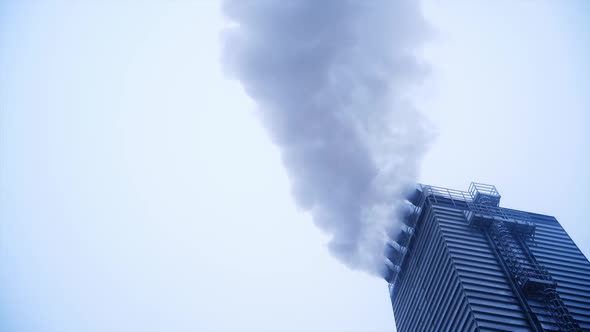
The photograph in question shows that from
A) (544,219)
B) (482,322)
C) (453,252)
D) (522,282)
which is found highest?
(544,219)

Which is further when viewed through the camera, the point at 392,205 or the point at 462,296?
the point at 392,205

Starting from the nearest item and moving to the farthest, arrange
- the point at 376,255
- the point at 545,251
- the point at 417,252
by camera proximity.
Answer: the point at 545,251 < the point at 417,252 < the point at 376,255

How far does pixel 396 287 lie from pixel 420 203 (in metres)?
9.70

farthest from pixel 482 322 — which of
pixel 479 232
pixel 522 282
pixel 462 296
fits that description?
pixel 479 232

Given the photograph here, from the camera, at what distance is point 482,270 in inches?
1120

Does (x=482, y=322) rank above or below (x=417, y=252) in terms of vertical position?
below

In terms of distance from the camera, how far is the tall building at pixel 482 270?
25719 mm

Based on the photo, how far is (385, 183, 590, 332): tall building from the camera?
2572cm

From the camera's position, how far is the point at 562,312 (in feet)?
85.3

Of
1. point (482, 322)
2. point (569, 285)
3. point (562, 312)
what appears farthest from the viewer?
point (569, 285)

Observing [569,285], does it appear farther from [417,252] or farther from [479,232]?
[417,252]

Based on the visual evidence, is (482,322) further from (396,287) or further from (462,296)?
(396,287)

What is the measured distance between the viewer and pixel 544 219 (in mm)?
37312

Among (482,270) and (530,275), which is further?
(482,270)
